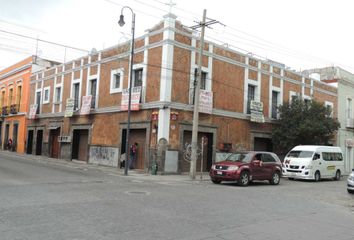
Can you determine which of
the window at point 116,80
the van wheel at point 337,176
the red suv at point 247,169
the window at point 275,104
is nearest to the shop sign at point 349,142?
the window at point 275,104

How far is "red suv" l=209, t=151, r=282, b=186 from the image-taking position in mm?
17781

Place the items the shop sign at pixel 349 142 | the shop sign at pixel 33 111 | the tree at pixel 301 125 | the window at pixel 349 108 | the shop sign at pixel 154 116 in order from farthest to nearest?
the window at pixel 349 108, the shop sign at pixel 349 142, the shop sign at pixel 33 111, the tree at pixel 301 125, the shop sign at pixel 154 116

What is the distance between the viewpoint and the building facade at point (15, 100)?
39.2 meters

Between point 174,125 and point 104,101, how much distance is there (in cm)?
708

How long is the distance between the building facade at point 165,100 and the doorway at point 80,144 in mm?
77

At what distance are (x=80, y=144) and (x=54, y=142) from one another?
492cm

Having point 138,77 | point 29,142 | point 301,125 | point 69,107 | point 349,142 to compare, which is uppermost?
point 138,77

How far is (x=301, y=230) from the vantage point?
8.36 m

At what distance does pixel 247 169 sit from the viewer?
18.2 metres

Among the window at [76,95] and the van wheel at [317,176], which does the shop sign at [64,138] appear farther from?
the van wheel at [317,176]

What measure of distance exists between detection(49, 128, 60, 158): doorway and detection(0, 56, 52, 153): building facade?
606cm

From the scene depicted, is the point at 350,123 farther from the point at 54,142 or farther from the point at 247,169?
the point at 54,142

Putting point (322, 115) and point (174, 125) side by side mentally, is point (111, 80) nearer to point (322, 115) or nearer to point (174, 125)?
point (174, 125)

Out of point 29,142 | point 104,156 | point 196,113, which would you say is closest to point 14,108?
point 29,142
